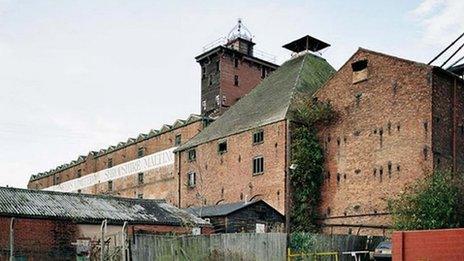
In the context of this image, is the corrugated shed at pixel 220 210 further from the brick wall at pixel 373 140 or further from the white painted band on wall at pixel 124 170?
the white painted band on wall at pixel 124 170

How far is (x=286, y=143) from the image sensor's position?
110 ft

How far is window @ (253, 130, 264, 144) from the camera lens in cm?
3525

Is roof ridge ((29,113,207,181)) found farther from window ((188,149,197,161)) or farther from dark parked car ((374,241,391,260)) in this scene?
dark parked car ((374,241,391,260))

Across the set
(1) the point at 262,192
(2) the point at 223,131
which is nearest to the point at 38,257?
(1) the point at 262,192

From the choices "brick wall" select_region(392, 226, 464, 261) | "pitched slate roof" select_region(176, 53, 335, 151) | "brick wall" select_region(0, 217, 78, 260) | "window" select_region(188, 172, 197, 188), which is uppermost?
"pitched slate roof" select_region(176, 53, 335, 151)

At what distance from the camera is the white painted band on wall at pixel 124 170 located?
48250 mm

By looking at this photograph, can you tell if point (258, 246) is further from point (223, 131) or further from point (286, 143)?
point (223, 131)

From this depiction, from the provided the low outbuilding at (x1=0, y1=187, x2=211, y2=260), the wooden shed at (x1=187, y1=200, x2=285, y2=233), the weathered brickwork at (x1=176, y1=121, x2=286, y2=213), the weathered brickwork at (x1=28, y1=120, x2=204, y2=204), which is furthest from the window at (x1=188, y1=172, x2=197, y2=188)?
the low outbuilding at (x1=0, y1=187, x2=211, y2=260)

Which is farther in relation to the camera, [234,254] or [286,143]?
[286,143]

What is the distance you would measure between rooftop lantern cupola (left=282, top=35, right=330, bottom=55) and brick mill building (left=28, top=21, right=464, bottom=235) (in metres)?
0.08

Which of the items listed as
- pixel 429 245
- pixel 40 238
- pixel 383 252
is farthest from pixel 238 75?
pixel 429 245

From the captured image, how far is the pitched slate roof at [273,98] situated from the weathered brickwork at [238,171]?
689 mm

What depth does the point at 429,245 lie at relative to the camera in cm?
1608

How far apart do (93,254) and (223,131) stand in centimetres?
1704
